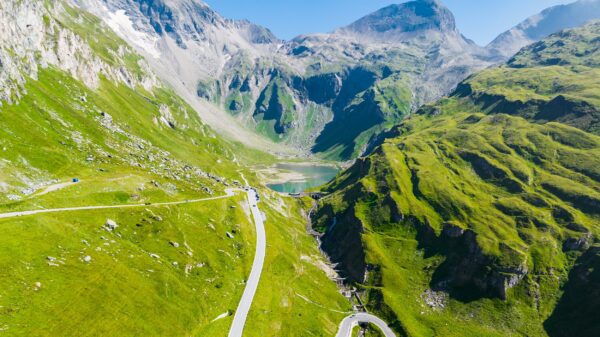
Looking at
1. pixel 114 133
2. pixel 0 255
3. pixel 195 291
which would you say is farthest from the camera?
pixel 114 133

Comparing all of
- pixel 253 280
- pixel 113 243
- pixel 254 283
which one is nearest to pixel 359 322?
pixel 253 280

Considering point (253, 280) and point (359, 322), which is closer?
point (253, 280)

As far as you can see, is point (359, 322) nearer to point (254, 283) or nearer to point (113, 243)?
point (254, 283)

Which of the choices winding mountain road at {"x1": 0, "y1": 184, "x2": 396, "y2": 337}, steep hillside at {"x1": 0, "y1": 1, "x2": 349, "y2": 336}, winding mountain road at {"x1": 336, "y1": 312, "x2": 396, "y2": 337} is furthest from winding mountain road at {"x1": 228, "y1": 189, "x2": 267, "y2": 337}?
winding mountain road at {"x1": 336, "y1": 312, "x2": 396, "y2": 337}

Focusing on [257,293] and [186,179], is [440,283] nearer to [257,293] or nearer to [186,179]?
[257,293]

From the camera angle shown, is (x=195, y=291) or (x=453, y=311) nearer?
(x=195, y=291)

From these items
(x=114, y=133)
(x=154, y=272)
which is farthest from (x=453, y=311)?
(x=114, y=133)
